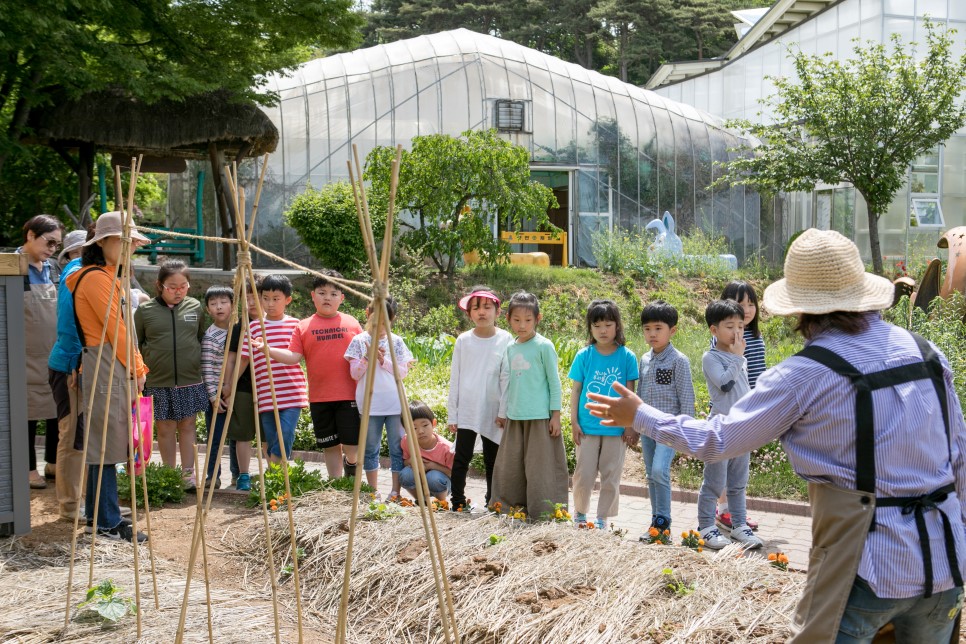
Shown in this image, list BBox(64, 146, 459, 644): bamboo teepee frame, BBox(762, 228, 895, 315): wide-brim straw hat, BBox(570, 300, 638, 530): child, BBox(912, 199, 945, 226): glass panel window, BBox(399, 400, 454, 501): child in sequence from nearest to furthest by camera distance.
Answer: BBox(762, 228, 895, 315): wide-brim straw hat
BBox(64, 146, 459, 644): bamboo teepee frame
BBox(570, 300, 638, 530): child
BBox(399, 400, 454, 501): child
BBox(912, 199, 945, 226): glass panel window

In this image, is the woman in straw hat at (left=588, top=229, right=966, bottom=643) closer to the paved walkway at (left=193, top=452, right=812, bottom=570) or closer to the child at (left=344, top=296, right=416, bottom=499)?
the paved walkway at (left=193, top=452, right=812, bottom=570)

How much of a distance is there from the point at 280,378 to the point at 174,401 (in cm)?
75

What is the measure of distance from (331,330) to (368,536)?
1763 millimetres

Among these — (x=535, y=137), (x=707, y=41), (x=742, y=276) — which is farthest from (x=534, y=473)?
(x=707, y=41)

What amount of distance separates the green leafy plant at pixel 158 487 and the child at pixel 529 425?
212 centimetres

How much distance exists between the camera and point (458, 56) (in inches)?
750

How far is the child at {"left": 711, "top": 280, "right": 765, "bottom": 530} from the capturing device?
5.41 meters

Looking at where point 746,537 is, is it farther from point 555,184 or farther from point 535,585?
point 555,184

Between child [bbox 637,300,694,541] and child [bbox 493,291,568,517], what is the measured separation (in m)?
0.55

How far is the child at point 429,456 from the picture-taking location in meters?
5.60

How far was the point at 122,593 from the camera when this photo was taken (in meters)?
4.00

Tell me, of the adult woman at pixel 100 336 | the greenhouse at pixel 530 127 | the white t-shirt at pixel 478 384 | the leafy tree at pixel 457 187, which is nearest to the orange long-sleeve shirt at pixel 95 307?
the adult woman at pixel 100 336

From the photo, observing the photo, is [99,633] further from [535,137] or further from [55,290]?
[535,137]

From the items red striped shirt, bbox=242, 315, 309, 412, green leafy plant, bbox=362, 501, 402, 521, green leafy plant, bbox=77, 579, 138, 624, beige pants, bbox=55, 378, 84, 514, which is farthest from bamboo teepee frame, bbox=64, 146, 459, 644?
red striped shirt, bbox=242, 315, 309, 412
